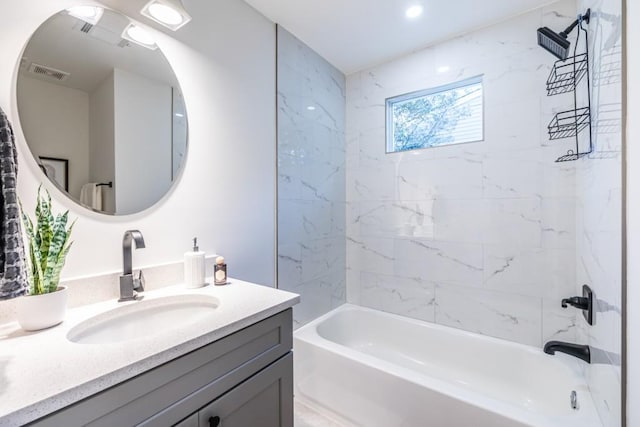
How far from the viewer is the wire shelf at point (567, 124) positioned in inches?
63.3

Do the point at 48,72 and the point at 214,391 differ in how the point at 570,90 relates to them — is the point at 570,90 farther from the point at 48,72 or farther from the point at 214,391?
the point at 48,72

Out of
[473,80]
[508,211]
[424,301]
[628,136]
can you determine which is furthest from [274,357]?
[473,80]

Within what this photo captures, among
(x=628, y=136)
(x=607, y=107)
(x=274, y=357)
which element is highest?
(x=607, y=107)

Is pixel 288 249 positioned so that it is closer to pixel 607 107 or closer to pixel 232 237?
pixel 232 237

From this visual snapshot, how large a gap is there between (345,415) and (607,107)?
208cm

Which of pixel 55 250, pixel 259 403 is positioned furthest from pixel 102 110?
pixel 259 403

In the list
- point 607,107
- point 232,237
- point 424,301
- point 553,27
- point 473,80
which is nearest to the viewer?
point 607,107

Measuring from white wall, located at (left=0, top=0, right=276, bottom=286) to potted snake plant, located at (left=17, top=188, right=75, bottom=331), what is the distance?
17 cm

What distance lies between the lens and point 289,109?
2.08 m

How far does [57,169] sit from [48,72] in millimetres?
360

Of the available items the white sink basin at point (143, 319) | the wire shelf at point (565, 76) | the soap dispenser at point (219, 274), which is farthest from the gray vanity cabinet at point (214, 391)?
the wire shelf at point (565, 76)

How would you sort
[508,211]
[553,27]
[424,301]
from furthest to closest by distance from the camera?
1. [424,301]
2. [508,211]
3. [553,27]

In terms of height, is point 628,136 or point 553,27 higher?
point 553,27

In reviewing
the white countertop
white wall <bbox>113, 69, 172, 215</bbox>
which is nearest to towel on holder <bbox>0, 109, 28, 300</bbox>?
the white countertop
